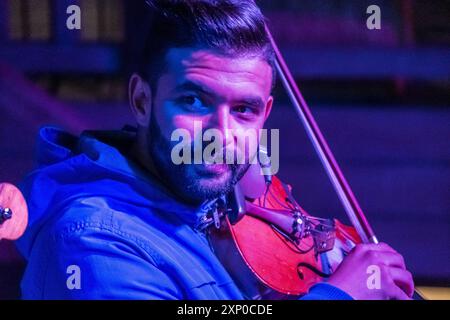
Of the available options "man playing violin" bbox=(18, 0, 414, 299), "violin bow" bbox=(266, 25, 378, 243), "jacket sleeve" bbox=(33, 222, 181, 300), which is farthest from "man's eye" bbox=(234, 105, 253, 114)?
"jacket sleeve" bbox=(33, 222, 181, 300)

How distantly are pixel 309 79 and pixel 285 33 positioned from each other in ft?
0.43

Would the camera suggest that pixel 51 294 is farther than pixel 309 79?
No

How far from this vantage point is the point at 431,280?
1.91m

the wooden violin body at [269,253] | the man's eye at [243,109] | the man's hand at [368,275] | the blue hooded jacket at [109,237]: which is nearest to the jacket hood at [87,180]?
the blue hooded jacket at [109,237]

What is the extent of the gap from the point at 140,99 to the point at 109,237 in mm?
348

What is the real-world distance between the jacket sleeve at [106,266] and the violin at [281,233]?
159mm

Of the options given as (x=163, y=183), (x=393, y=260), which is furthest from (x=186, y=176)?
(x=393, y=260)

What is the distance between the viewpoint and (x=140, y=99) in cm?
175

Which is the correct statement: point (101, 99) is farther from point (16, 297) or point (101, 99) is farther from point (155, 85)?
point (16, 297)

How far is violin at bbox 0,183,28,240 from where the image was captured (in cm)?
174

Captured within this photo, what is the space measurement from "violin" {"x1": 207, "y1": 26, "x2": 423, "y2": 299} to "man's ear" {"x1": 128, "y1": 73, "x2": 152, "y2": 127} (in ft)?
0.90

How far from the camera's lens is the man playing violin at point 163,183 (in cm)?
161
